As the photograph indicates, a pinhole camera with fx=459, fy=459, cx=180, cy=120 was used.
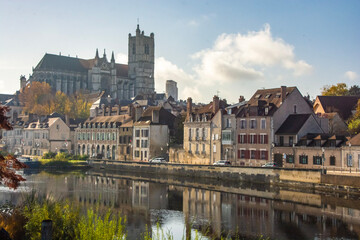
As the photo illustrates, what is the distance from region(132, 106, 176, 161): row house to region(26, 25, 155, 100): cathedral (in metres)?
76.1

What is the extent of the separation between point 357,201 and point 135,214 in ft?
57.0

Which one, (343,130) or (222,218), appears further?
(343,130)

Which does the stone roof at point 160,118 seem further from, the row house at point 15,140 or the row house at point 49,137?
the row house at point 15,140

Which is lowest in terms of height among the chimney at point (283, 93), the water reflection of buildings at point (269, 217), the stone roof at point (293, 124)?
the water reflection of buildings at point (269, 217)

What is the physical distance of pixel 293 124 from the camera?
173 ft

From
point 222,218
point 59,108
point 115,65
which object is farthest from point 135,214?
point 115,65

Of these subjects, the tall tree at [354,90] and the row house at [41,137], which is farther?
the row house at [41,137]

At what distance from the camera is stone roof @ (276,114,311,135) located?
51.5 meters

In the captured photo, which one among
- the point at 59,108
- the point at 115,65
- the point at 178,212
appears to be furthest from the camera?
the point at 115,65

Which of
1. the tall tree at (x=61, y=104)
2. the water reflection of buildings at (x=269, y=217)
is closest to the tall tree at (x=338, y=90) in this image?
the water reflection of buildings at (x=269, y=217)

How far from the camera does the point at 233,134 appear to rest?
5794 cm

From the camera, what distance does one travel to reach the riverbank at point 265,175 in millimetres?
40125

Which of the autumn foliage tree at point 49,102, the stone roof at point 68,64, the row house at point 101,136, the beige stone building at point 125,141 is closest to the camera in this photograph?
the beige stone building at point 125,141

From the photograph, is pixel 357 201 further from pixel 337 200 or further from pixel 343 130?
pixel 343 130
